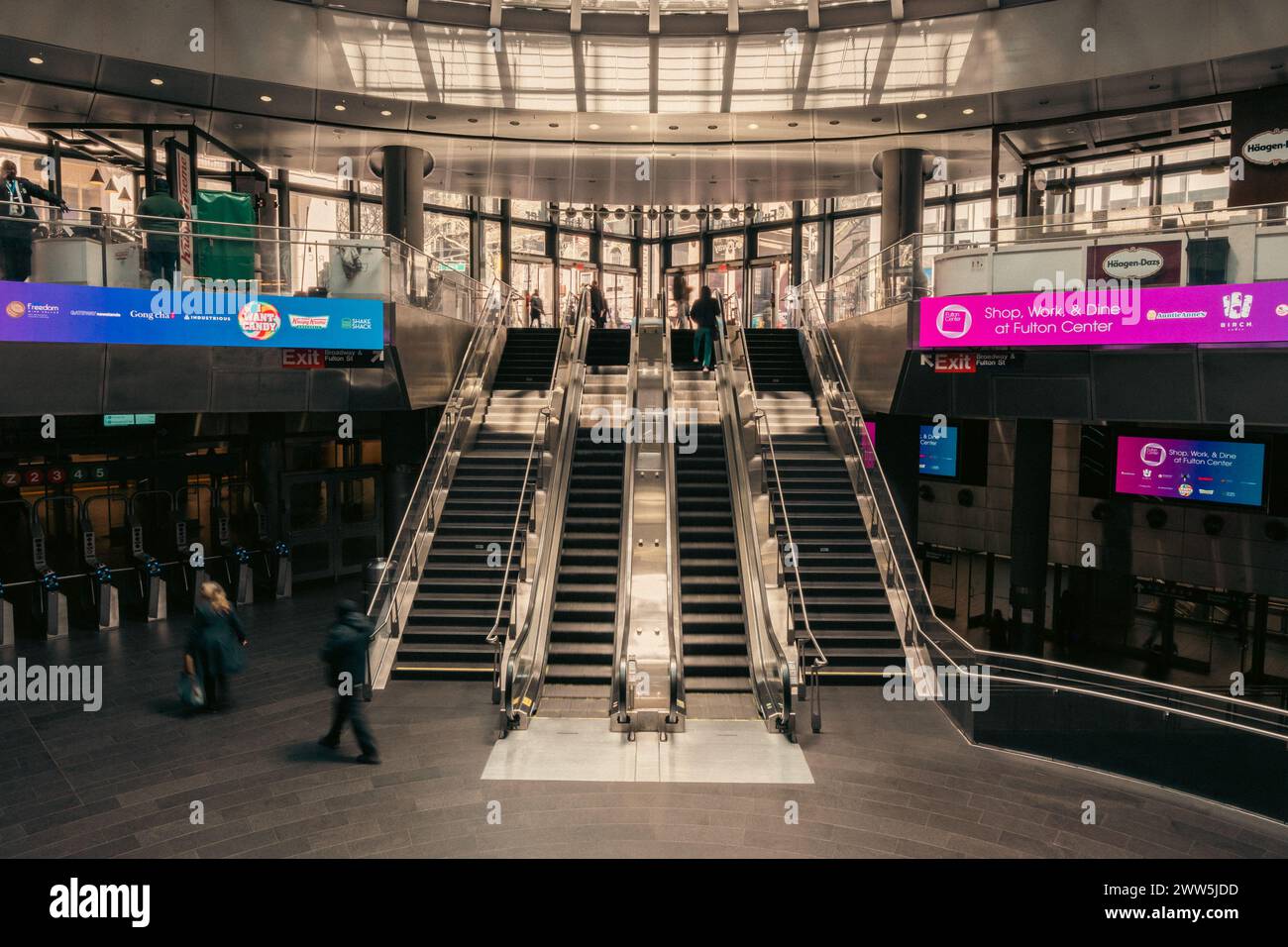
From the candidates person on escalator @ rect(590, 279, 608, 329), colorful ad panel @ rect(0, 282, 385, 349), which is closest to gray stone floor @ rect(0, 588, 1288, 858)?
colorful ad panel @ rect(0, 282, 385, 349)

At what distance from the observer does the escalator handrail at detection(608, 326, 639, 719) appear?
9.33 meters

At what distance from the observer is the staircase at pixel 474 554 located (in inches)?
430

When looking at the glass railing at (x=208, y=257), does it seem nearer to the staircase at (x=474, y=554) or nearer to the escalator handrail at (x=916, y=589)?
the staircase at (x=474, y=554)

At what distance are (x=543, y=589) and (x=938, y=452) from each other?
12774mm

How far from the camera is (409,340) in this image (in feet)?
45.1

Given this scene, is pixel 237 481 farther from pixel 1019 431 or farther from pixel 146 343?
pixel 1019 431

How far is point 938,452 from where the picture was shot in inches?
816

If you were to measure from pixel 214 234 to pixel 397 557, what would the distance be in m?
5.24

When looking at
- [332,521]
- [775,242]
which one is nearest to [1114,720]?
[332,521]

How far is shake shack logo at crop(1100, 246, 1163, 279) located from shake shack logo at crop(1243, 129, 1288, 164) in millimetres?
4758

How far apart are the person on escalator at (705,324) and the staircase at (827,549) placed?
1.30 metres

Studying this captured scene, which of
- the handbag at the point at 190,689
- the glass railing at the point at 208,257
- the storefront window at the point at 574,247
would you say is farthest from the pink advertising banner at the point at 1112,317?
the storefront window at the point at 574,247
